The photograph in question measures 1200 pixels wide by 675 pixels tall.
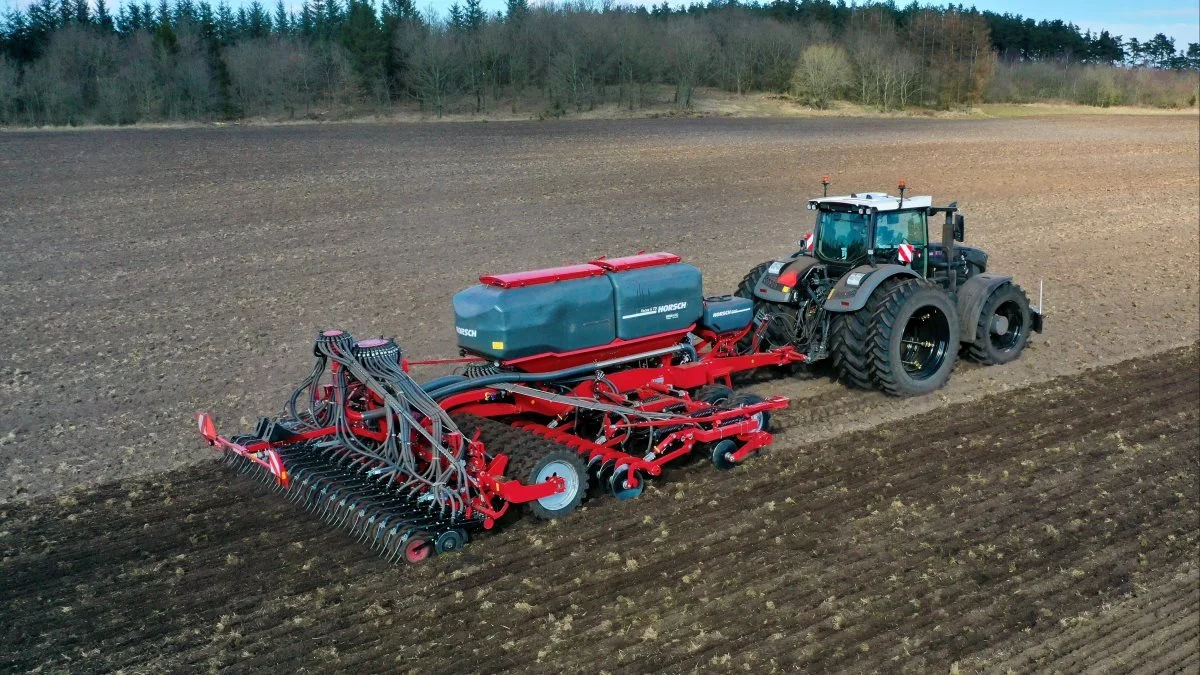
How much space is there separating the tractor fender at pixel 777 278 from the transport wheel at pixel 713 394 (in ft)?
4.85

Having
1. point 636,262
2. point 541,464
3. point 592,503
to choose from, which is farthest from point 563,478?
point 636,262

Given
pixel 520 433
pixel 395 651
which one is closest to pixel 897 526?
pixel 520 433

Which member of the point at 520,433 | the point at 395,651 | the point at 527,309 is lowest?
the point at 395,651

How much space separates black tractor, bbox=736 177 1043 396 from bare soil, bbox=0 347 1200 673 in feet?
4.94

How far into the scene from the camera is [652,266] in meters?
8.38

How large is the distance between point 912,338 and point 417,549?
588 centimetres

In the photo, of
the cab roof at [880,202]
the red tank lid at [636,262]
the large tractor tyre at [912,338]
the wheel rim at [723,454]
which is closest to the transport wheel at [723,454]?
the wheel rim at [723,454]

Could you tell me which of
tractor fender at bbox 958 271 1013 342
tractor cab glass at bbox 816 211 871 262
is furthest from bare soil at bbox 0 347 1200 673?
tractor cab glass at bbox 816 211 871 262

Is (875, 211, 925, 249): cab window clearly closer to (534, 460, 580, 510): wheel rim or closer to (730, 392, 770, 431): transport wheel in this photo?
(730, 392, 770, 431): transport wheel

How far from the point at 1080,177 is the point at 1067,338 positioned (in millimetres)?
16725

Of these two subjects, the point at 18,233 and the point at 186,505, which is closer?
the point at 186,505

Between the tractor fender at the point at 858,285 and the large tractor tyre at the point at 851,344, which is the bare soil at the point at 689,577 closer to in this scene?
the large tractor tyre at the point at 851,344

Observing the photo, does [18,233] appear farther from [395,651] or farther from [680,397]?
[395,651]

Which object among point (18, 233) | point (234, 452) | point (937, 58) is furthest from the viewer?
point (937, 58)
